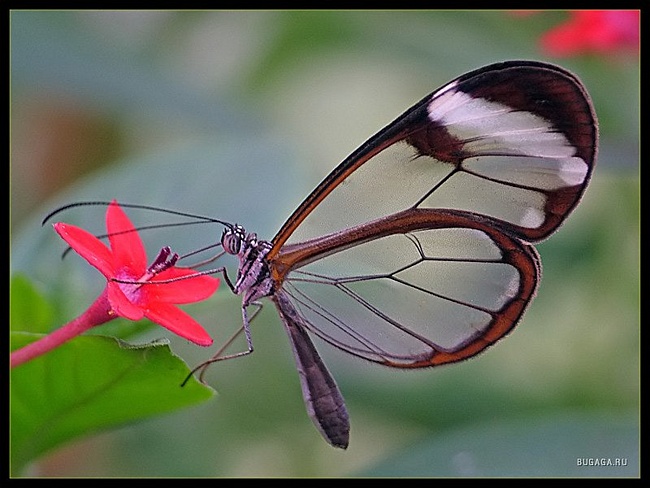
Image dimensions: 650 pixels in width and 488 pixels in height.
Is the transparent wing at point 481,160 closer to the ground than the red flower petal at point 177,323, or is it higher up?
higher up

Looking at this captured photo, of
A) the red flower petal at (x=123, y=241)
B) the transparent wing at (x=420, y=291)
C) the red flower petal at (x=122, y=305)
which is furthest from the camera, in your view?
the transparent wing at (x=420, y=291)

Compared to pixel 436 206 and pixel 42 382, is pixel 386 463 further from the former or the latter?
pixel 42 382

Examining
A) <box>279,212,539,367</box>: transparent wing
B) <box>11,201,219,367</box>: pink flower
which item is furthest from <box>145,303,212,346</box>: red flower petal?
<box>279,212,539,367</box>: transparent wing

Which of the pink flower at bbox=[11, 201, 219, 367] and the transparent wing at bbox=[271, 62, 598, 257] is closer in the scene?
the pink flower at bbox=[11, 201, 219, 367]

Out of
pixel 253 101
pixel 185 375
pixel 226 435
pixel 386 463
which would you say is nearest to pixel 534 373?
pixel 386 463

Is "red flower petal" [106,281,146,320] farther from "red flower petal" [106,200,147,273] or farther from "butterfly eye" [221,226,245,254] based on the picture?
"butterfly eye" [221,226,245,254]

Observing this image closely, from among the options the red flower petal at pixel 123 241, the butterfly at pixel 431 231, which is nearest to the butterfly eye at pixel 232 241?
the butterfly at pixel 431 231

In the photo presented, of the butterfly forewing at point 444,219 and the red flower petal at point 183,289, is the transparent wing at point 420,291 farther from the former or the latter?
the red flower petal at point 183,289
